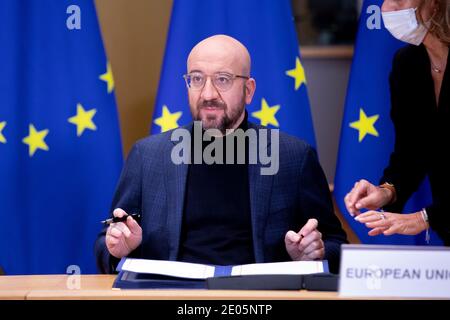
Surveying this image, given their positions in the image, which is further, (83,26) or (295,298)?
(83,26)

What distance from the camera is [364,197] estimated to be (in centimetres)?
246

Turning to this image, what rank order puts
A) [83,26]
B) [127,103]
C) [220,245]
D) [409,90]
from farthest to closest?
[127,103] < [83,26] < [409,90] < [220,245]

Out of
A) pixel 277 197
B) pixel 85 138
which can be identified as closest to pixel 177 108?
pixel 85 138

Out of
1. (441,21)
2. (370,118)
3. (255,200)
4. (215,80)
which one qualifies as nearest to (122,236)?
(255,200)

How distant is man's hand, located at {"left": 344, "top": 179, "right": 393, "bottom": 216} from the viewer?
2.42 meters

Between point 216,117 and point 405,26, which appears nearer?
point 216,117

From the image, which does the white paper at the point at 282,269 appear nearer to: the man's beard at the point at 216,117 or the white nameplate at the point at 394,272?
the white nameplate at the point at 394,272

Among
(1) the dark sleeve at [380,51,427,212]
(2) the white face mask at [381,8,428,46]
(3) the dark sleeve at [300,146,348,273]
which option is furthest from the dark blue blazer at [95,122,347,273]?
(2) the white face mask at [381,8,428,46]

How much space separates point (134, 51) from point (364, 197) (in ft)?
5.08

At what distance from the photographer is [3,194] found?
291 cm

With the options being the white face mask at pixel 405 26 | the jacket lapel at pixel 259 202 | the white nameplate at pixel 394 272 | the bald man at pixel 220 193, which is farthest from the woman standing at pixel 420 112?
the white nameplate at pixel 394 272

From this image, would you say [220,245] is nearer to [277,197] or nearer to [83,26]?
[277,197]

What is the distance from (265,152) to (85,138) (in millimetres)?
887

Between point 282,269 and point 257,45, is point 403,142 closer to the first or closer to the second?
point 257,45
